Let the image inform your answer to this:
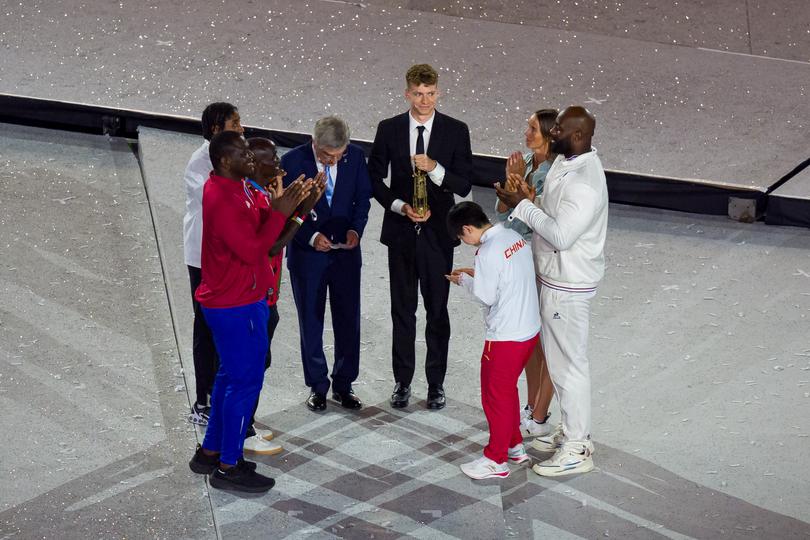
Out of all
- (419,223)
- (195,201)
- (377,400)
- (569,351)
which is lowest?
(377,400)

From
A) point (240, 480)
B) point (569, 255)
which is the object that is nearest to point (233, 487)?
point (240, 480)

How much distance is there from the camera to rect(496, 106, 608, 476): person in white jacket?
4.00 meters

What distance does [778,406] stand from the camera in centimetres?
462

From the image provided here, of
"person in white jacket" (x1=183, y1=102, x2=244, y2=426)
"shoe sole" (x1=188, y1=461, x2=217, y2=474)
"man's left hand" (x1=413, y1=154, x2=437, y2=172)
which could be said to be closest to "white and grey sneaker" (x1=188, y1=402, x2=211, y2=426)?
"person in white jacket" (x1=183, y1=102, x2=244, y2=426)

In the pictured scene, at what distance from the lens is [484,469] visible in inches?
161

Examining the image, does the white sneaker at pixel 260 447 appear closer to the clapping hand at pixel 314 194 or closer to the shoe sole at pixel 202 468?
the shoe sole at pixel 202 468

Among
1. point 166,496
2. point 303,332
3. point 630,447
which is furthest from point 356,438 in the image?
point 630,447

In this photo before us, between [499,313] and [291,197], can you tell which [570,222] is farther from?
[291,197]

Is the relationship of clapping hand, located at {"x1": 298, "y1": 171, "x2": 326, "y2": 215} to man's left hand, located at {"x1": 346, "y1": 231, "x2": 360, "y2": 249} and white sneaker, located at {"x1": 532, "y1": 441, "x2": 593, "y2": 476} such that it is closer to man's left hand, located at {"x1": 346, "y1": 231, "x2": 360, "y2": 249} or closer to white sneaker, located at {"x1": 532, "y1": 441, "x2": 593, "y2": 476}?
man's left hand, located at {"x1": 346, "y1": 231, "x2": 360, "y2": 249}

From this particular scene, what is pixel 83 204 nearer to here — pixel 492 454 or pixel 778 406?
pixel 492 454

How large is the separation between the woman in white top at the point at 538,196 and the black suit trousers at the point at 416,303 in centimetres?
33

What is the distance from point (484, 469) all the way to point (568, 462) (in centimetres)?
32

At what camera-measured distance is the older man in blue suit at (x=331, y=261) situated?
441cm

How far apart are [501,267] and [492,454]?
26.9 inches
